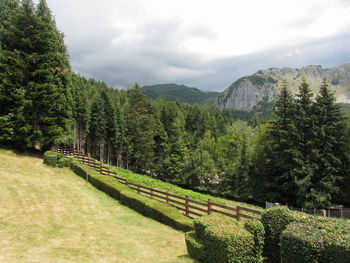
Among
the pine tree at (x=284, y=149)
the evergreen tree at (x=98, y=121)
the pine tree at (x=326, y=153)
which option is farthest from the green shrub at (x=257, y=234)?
the evergreen tree at (x=98, y=121)

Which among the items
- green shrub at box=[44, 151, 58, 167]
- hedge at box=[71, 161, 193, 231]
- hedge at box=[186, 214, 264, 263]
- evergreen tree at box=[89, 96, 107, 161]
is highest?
evergreen tree at box=[89, 96, 107, 161]

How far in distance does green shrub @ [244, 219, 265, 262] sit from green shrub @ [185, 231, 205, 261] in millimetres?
1727

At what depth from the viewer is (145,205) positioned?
14711 mm

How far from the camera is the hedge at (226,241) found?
700 centimetres

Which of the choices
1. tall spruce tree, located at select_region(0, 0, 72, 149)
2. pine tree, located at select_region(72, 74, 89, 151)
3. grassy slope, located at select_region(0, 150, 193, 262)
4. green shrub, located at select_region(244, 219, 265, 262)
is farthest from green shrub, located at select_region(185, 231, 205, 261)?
pine tree, located at select_region(72, 74, 89, 151)

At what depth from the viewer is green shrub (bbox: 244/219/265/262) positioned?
24.6ft

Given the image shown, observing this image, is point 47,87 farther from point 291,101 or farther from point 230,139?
point 230,139

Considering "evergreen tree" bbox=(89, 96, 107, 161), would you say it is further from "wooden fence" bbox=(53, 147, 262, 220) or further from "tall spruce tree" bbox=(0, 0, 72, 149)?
"tall spruce tree" bbox=(0, 0, 72, 149)

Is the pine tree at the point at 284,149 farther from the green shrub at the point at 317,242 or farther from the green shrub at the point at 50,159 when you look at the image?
the green shrub at the point at 50,159

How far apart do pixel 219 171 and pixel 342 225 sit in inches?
1531

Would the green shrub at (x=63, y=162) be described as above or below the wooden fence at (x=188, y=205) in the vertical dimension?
above

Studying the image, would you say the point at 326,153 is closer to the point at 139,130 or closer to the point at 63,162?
the point at 63,162

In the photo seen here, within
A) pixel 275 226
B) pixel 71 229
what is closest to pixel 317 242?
pixel 275 226

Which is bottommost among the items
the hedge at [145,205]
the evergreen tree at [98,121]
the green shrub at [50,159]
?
the hedge at [145,205]
